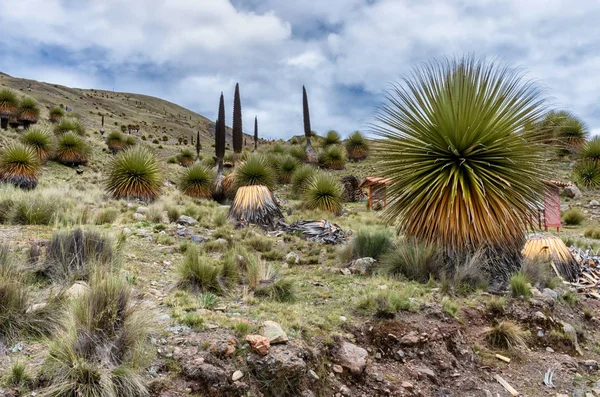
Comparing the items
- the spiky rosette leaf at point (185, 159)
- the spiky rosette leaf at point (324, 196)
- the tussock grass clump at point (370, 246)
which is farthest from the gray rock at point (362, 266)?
the spiky rosette leaf at point (185, 159)

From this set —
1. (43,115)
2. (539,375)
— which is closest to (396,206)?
(539,375)

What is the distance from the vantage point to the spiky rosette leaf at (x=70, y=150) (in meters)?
21.2

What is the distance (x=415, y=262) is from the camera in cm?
682

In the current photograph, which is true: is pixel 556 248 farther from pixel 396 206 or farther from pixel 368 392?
pixel 368 392

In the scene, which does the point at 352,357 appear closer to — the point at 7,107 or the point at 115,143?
the point at 7,107

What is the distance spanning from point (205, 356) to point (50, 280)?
256 cm

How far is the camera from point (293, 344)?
396cm

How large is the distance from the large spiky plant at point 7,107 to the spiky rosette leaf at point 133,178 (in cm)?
1149

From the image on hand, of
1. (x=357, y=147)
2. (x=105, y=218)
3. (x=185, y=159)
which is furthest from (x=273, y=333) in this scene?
(x=185, y=159)

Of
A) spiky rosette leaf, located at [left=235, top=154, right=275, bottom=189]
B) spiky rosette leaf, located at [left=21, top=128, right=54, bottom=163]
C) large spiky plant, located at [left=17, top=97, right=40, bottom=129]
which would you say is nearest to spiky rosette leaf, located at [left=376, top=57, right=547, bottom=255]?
spiky rosette leaf, located at [left=235, top=154, right=275, bottom=189]

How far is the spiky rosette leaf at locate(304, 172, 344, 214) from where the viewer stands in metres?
16.6

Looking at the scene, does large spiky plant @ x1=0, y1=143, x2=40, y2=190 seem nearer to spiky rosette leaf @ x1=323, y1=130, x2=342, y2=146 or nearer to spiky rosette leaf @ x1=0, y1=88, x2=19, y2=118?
spiky rosette leaf @ x1=0, y1=88, x2=19, y2=118

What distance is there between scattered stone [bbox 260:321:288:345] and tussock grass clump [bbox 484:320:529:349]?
3237 millimetres

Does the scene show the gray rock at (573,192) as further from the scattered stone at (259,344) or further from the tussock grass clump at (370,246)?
the scattered stone at (259,344)
